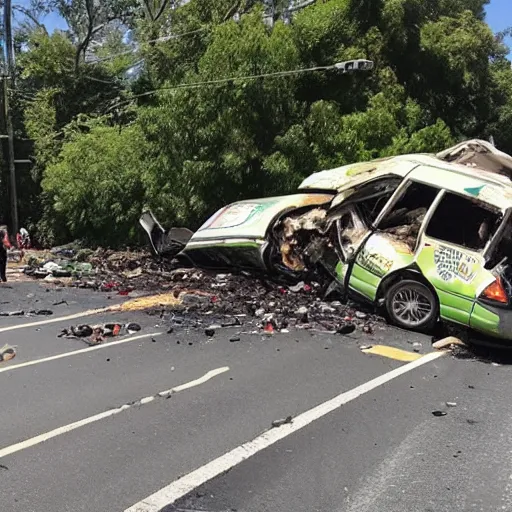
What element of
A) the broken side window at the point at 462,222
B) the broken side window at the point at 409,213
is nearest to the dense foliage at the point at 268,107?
the broken side window at the point at 409,213

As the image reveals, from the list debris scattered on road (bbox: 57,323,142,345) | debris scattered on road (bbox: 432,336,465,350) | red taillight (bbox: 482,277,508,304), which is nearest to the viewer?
red taillight (bbox: 482,277,508,304)

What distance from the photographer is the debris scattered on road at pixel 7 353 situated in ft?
22.6

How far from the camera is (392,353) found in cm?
723

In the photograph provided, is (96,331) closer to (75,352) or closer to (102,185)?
(75,352)

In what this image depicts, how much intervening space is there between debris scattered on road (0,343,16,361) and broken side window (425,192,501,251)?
5509 mm

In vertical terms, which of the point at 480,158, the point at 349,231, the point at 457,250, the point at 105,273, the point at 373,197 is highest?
the point at 480,158

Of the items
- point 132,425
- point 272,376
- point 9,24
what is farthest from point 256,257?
point 9,24

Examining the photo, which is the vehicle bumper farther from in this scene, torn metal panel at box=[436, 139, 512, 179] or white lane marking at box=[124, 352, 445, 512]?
torn metal panel at box=[436, 139, 512, 179]

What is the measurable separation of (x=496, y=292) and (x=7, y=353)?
19.1ft

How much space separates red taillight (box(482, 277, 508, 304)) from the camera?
7.05 meters

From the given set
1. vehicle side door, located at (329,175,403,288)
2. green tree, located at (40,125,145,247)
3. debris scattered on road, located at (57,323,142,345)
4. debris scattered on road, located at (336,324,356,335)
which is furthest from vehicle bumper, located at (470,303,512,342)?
green tree, located at (40,125,145,247)

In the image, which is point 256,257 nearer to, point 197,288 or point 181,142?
point 197,288

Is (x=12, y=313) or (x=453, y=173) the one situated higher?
(x=453, y=173)

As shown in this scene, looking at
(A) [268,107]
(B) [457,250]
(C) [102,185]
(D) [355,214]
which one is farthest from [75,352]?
(C) [102,185]
